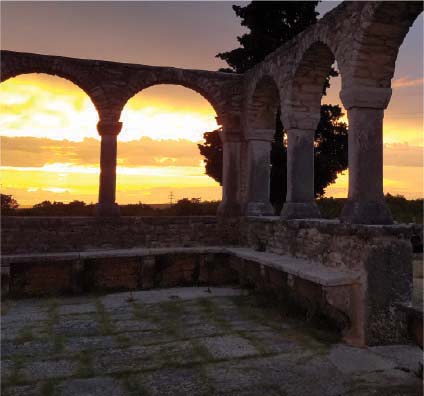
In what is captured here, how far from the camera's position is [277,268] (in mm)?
6234

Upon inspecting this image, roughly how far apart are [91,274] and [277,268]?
10.8 ft

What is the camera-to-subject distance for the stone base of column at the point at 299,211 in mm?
7168

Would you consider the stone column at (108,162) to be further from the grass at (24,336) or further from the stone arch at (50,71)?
the grass at (24,336)

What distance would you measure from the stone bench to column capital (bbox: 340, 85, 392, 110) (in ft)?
6.67

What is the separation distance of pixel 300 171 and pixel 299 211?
0.67 metres

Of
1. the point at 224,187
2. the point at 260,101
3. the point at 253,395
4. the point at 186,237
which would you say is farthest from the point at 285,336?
the point at 260,101

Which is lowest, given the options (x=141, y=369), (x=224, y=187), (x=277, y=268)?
(x=141, y=369)

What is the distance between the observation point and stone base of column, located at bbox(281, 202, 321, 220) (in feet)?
23.5

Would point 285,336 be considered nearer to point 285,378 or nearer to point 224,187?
point 285,378

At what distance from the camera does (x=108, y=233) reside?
8289mm

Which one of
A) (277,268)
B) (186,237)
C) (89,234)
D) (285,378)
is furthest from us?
(186,237)

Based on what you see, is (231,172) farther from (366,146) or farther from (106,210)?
(366,146)

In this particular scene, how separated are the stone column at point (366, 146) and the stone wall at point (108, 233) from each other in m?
3.98

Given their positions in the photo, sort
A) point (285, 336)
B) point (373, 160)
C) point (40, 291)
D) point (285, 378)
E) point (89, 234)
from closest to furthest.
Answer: point (285, 378)
point (285, 336)
point (373, 160)
point (40, 291)
point (89, 234)
